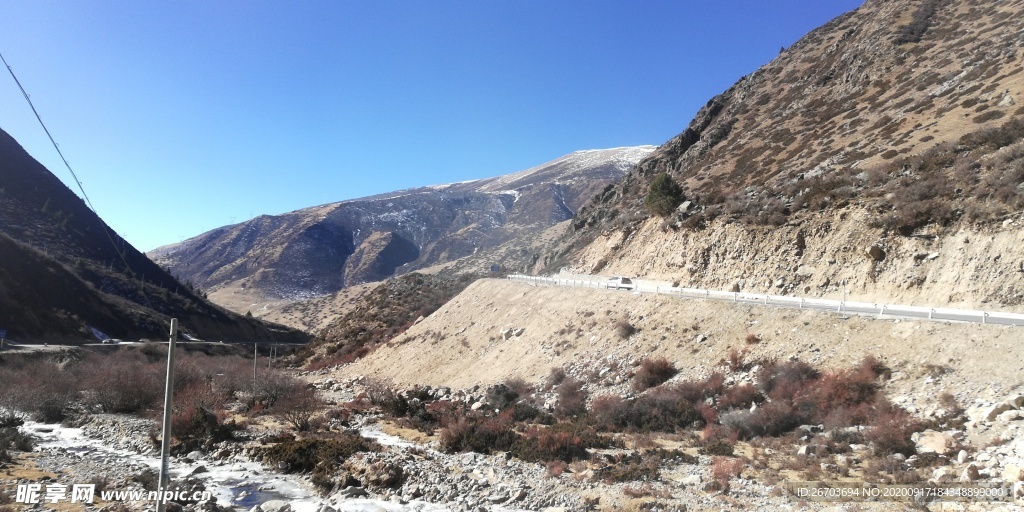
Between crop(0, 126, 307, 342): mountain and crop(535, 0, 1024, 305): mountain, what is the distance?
40804 millimetres

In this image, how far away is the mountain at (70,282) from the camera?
50.6 metres

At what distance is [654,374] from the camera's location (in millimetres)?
21906

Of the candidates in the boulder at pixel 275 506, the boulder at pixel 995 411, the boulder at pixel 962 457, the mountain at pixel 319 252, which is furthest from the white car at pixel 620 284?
the mountain at pixel 319 252

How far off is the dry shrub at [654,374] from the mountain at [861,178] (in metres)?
9.31

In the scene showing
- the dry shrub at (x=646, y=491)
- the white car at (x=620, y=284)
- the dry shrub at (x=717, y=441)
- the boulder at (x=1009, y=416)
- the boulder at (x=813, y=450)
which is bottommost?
the dry shrub at (x=646, y=491)

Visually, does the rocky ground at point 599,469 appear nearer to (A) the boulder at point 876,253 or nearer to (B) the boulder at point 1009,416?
(B) the boulder at point 1009,416

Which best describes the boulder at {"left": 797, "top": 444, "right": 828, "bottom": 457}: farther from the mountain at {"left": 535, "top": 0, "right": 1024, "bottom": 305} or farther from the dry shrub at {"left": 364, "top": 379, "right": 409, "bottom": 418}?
the dry shrub at {"left": 364, "top": 379, "right": 409, "bottom": 418}

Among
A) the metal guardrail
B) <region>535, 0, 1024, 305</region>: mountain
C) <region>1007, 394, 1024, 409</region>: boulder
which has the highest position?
<region>535, 0, 1024, 305</region>: mountain

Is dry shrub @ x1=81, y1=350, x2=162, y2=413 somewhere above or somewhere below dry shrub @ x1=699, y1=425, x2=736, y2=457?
below

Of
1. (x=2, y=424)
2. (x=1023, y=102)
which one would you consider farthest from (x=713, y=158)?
(x=2, y=424)

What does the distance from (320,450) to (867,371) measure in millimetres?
17888

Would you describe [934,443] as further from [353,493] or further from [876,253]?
[353,493]

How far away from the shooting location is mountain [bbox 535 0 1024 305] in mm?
21562

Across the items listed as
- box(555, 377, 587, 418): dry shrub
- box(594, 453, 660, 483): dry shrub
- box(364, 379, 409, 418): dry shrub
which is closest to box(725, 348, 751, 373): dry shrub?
box(555, 377, 587, 418): dry shrub
